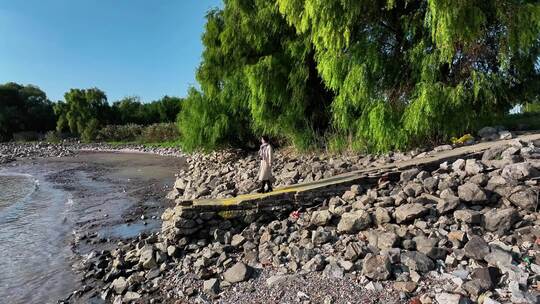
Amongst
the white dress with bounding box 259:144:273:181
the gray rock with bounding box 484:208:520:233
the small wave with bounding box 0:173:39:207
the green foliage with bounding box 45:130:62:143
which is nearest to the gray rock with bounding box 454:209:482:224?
the gray rock with bounding box 484:208:520:233

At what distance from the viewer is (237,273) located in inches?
234

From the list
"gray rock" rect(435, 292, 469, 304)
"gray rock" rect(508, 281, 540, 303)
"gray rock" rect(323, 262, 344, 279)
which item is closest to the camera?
"gray rock" rect(508, 281, 540, 303)

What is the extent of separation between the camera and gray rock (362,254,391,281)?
196 inches

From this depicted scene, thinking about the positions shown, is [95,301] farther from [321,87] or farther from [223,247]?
[321,87]

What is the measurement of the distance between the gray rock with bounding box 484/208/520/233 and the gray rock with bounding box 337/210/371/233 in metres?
1.77

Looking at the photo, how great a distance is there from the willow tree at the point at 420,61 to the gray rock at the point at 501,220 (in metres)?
4.24

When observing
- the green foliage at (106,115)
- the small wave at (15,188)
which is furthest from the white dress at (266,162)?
the green foliage at (106,115)

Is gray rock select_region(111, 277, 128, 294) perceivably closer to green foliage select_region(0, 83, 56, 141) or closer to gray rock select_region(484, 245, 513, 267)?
gray rock select_region(484, 245, 513, 267)

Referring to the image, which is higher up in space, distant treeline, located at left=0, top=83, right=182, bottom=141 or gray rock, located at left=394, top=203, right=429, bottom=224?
distant treeline, located at left=0, top=83, right=182, bottom=141

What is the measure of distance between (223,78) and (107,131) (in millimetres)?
53822

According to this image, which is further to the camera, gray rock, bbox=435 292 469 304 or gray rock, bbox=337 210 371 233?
gray rock, bbox=337 210 371 233

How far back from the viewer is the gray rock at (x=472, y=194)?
614cm

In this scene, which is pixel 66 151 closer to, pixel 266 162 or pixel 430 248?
pixel 266 162

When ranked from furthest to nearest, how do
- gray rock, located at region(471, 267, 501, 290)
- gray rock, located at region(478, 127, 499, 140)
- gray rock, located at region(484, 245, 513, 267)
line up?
gray rock, located at region(478, 127, 499, 140)
gray rock, located at region(484, 245, 513, 267)
gray rock, located at region(471, 267, 501, 290)
